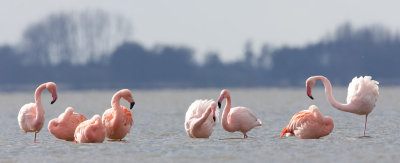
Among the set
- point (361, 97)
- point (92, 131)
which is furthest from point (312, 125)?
point (92, 131)

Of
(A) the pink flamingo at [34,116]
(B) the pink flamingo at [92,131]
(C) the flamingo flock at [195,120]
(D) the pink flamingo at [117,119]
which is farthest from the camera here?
(A) the pink flamingo at [34,116]

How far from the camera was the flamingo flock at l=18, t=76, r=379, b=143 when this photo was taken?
14.9 meters

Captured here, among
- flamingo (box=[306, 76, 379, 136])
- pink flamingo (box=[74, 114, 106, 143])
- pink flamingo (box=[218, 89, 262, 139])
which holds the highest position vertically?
flamingo (box=[306, 76, 379, 136])

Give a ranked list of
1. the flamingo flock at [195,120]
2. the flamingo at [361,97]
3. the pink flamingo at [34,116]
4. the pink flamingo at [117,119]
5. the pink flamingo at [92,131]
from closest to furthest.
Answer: the pink flamingo at [92,131] → the flamingo flock at [195,120] → the pink flamingo at [117,119] → the pink flamingo at [34,116] → the flamingo at [361,97]

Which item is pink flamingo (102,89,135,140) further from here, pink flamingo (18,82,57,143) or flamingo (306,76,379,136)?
flamingo (306,76,379,136)

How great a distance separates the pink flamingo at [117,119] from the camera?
592 inches

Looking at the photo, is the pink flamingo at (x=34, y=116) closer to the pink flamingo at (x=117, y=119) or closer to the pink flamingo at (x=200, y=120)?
the pink flamingo at (x=117, y=119)

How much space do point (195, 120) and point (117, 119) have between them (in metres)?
1.55

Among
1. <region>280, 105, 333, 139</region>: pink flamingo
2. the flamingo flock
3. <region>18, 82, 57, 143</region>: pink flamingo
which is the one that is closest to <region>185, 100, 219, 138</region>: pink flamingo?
the flamingo flock

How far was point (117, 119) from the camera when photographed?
1502cm

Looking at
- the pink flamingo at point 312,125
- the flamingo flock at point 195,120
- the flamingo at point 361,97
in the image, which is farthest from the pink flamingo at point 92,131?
the flamingo at point 361,97

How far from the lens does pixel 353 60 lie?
114m

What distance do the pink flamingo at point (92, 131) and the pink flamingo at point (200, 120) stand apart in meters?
1.86

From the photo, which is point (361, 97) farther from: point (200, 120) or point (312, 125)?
point (200, 120)
